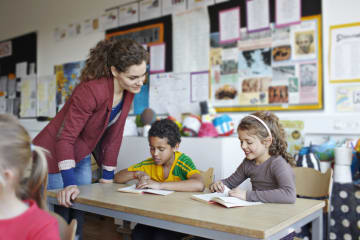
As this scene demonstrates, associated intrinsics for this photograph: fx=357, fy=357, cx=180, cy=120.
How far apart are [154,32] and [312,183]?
2001 millimetres

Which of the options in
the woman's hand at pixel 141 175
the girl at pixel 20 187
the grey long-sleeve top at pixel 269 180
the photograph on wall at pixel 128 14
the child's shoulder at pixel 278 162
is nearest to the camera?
the girl at pixel 20 187

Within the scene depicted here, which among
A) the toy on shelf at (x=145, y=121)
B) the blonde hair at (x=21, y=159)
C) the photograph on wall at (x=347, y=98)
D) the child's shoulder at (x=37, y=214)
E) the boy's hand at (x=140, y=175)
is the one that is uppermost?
the photograph on wall at (x=347, y=98)

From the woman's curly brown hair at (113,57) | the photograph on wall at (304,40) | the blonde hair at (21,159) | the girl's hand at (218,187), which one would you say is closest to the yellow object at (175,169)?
the girl's hand at (218,187)

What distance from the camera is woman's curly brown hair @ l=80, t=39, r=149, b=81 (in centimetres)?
146

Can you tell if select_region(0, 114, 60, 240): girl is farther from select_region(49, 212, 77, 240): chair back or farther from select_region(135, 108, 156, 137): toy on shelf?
select_region(135, 108, 156, 137): toy on shelf

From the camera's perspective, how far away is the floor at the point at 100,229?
269 cm

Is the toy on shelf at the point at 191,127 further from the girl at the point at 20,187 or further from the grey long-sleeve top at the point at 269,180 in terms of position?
the girl at the point at 20,187

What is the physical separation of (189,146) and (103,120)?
0.98 metres

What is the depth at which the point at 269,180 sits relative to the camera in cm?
160

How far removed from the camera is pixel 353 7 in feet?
7.30

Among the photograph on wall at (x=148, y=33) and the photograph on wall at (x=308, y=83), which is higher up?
the photograph on wall at (x=148, y=33)

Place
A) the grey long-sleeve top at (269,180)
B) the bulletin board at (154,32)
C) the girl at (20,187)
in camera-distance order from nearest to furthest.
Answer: the girl at (20,187)
the grey long-sleeve top at (269,180)
the bulletin board at (154,32)

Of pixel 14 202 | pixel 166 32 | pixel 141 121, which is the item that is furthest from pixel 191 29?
pixel 14 202

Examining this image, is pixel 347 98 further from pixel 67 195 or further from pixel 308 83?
pixel 67 195
